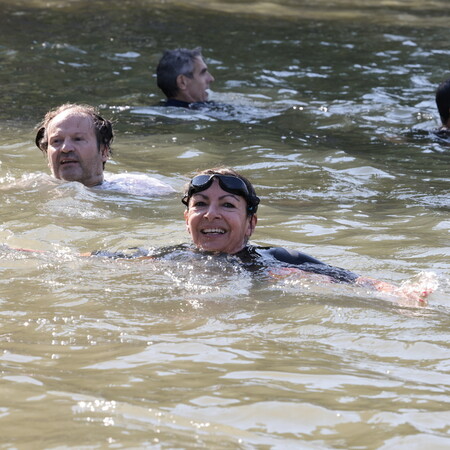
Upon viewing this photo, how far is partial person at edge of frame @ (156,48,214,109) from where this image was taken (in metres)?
13.7

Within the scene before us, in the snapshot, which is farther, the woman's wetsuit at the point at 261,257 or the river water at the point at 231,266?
the woman's wetsuit at the point at 261,257

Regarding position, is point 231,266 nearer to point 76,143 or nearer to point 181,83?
point 76,143

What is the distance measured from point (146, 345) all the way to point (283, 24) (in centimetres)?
1579

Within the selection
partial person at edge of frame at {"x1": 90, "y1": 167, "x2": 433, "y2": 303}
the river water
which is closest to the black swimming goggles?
partial person at edge of frame at {"x1": 90, "y1": 167, "x2": 433, "y2": 303}

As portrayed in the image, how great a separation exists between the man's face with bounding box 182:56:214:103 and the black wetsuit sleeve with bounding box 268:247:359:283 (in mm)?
7056

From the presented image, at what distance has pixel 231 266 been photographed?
6.73 metres

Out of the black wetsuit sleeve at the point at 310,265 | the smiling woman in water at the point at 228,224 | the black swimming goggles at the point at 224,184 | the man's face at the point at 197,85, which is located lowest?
the black wetsuit sleeve at the point at 310,265

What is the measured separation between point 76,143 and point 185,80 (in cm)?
474

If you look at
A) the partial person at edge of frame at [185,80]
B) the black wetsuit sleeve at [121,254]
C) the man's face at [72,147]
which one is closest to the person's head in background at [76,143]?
the man's face at [72,147]

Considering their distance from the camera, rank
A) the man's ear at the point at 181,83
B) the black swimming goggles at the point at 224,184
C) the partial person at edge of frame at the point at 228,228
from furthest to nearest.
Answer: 1. the man's ear at the point at 181,83
2. the black swimming goggles at the point at 224,184
3. the partial person at edge of frame at the point at 228,228

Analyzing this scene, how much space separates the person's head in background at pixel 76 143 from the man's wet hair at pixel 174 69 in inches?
177

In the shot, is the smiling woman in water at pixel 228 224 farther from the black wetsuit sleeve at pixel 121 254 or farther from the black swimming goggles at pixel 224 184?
the black wetsuit sleeve at pixel 121 254

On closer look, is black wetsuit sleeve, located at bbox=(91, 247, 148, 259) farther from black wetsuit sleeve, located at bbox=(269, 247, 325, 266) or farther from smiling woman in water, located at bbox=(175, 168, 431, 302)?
black wetsuit sleeve, located at bbox=(269, 247, 325, 266)

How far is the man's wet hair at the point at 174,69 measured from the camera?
13758 mm
